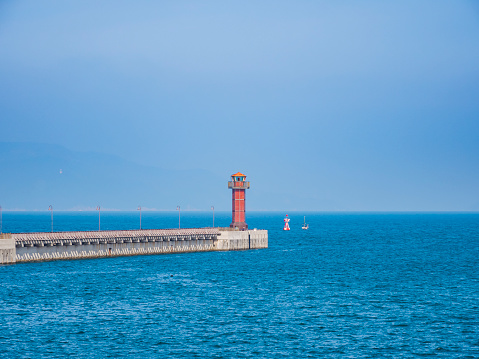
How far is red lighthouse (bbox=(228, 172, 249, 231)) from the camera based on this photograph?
355ft

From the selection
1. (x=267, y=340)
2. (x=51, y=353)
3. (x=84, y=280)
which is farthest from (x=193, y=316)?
(x=84, y=280)

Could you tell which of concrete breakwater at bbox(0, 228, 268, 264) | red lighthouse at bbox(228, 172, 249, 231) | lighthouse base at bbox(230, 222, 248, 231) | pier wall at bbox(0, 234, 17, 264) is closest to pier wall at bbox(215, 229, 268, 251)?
concrete breakwater at bbox(0, 228, 268, 264)

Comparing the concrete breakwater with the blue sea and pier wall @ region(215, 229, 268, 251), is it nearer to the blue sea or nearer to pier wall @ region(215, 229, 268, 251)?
pier wall @ region(215, 229, 268, 251)

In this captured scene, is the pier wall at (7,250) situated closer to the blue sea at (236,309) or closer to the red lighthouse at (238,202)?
the blue sea at (236,309)

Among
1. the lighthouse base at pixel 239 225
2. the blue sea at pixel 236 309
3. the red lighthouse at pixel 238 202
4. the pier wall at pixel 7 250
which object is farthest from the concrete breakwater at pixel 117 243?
the red lighthouse at pixel 238 202

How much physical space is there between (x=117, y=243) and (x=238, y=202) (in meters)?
23.6

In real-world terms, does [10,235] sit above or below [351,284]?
above

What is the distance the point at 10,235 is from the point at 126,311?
31.5 meters

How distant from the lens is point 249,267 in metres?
88.1

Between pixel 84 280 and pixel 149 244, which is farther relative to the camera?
pixel 149 244

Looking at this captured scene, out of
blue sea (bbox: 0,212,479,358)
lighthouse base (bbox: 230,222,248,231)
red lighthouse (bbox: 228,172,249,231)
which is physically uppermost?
red lighthouse (bbox: 228,172,249,231)

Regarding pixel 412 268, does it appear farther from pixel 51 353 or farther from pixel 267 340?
pixel 51 353

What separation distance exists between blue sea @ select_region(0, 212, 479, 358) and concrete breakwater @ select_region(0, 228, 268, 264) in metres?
1.49

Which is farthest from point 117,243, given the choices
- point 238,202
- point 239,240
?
point 238,202
